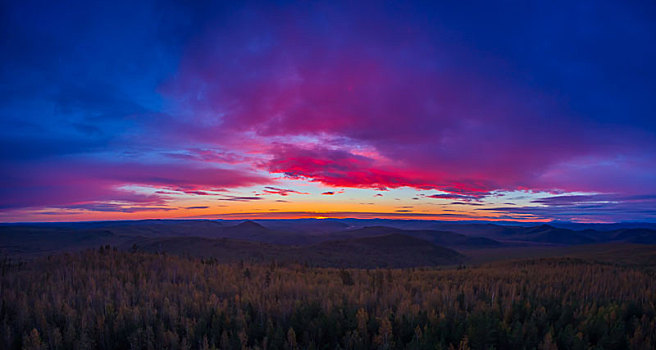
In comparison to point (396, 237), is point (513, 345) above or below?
above

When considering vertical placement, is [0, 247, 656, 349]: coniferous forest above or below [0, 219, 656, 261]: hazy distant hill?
above

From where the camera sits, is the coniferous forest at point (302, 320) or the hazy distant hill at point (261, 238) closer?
the coniferous forest at point (302, 320)

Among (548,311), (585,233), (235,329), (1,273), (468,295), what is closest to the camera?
(235,329)

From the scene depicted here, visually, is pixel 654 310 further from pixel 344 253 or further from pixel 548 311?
pixel 344 253

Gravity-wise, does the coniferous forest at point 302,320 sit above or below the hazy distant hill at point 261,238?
above

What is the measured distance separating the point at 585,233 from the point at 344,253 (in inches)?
3704

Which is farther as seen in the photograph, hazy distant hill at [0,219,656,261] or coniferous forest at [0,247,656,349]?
hazy distant hill at [0,219,656,261]

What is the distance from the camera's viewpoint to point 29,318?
345cm

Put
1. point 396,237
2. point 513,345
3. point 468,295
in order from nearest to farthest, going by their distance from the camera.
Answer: point 513,345 → point 468,295 → point 396,237

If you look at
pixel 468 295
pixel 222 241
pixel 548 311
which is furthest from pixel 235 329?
pixel 222 241

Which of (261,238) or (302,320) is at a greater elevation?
(302,320)

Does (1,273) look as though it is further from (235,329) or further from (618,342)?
(618,342)

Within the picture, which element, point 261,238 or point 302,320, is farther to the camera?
point 261,238

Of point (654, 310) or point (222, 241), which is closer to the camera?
point (654, 310)
